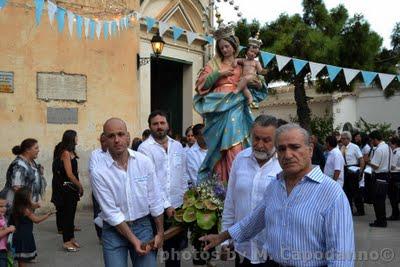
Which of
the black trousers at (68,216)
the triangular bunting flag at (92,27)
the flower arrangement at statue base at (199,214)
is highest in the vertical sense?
the triangular bunting flag at (92,27)

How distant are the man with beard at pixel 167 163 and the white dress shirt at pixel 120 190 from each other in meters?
1.22

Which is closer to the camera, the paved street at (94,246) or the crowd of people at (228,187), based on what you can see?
the crowd of people at (228,187)

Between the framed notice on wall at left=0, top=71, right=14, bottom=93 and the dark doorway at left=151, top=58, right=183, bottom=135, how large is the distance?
549 centimetres

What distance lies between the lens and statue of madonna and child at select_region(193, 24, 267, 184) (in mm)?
5504

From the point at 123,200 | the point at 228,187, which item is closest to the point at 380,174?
the point at 228,187

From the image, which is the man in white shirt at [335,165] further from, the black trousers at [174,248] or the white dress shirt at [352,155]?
the black trousers at [174,248]

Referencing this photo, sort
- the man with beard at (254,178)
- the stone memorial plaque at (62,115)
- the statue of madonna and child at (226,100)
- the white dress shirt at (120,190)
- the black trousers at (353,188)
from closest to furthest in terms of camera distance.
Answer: the man with beard at (254,178) → the white dress shirt at (120,190) → the statue of madonna and child at (226,100) → the stone memorial plaque at (62,115) → the black trousers at (353,188)

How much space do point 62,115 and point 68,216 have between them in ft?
13.3

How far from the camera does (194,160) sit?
270 inches

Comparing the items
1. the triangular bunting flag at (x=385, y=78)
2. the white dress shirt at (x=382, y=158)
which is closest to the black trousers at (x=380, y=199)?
the white dress shirt at (x=382, y=158)

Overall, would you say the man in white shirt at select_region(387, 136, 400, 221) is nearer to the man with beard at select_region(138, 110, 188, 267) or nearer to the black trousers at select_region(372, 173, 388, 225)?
the black trousers at select_region(372, 173, 388, 225)

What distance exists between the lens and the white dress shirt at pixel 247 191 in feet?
13.2

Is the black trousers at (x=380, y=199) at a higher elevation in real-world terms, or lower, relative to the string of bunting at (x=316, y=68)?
lower

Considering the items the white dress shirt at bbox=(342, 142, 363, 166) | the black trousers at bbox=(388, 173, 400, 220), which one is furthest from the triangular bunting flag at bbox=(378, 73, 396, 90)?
the black trousers at bbox=(388, 173, 400, 220)
